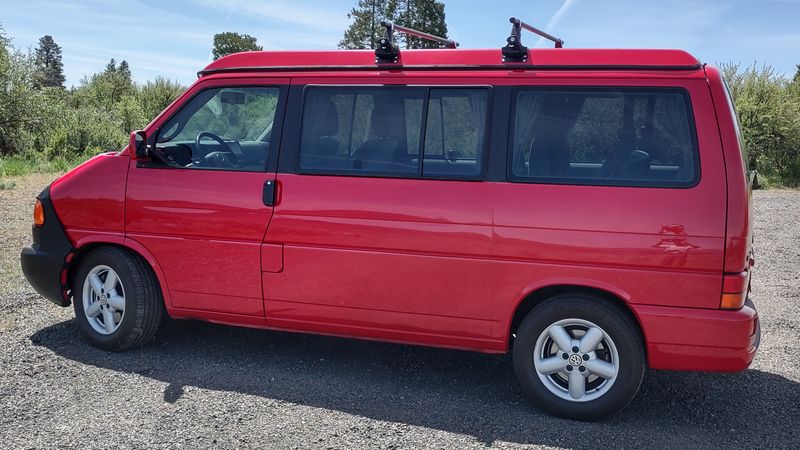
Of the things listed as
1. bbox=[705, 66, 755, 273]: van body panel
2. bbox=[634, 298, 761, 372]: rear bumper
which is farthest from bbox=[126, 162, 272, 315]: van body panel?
bbox=[705, 66, 755, 273]: van body panel

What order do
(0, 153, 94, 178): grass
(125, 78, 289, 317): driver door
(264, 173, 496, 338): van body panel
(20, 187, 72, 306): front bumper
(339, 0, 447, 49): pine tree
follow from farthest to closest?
(339, 0, 447, 49): pine tree < (0, 153, 94, 178): grass < (20, 187, 72, 306): front bumper < (125, 78, 289, 317): driver door < (264, 173, 496, 338): van body panel

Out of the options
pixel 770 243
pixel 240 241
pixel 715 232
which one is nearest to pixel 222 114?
pixel 240 241

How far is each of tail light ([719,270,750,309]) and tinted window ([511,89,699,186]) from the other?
1.90 ft

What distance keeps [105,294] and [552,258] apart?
10.9 ft

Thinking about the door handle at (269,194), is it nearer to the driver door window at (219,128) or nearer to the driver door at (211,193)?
the driver door at (211,193)

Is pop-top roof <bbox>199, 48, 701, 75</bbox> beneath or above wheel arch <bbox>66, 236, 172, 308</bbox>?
above

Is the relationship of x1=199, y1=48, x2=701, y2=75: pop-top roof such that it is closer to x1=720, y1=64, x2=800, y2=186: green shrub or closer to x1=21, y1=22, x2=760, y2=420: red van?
x1=21, y1=22, x2=760, y2=420: red van

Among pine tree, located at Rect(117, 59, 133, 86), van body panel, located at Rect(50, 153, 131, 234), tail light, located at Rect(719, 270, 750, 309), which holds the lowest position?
tail light, located at Rect(719, 270, 750, 309)

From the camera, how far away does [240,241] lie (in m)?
4.95

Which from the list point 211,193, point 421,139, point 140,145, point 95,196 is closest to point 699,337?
point 421,139

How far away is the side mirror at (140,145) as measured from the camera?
5.12 meters

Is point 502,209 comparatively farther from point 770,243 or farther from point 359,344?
point 770,243

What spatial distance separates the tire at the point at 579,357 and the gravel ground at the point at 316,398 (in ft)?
0.45

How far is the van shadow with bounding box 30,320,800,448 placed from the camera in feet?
14.1
